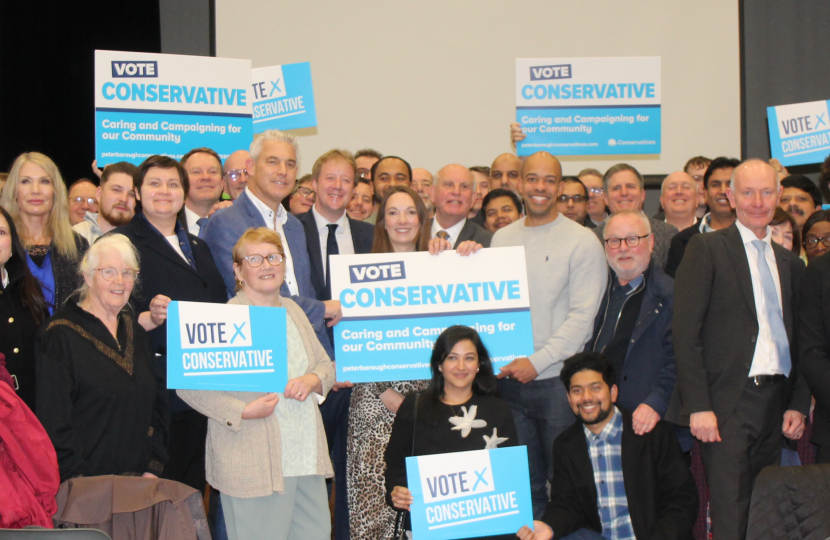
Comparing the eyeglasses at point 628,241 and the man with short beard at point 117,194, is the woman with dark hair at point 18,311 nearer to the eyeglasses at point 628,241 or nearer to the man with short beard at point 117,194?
the man with short beard at point 117,194

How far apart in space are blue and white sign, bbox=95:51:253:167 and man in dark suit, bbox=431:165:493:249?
4.69 feet

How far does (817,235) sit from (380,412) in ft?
8.79

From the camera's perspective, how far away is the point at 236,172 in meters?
5.04

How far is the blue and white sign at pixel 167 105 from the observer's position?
4.67 meters

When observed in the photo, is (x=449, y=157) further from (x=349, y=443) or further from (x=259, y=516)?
(x=259, y=516)

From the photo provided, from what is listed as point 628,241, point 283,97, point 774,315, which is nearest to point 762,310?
point 774,315

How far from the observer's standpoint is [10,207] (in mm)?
3494

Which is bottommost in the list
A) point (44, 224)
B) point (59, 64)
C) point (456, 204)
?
point (44, 224)

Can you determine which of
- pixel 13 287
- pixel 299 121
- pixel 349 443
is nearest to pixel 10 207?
pixel 13 287

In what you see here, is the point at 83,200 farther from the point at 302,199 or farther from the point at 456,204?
the point at 456,204

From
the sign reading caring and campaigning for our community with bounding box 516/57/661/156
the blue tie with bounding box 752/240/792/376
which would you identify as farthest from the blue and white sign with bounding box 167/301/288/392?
the sign reading caring and campaigning for our community with bounding box 516/57/661/156

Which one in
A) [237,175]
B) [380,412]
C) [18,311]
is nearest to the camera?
[18,311]

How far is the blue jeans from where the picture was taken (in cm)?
379

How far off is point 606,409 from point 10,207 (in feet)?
9.43
